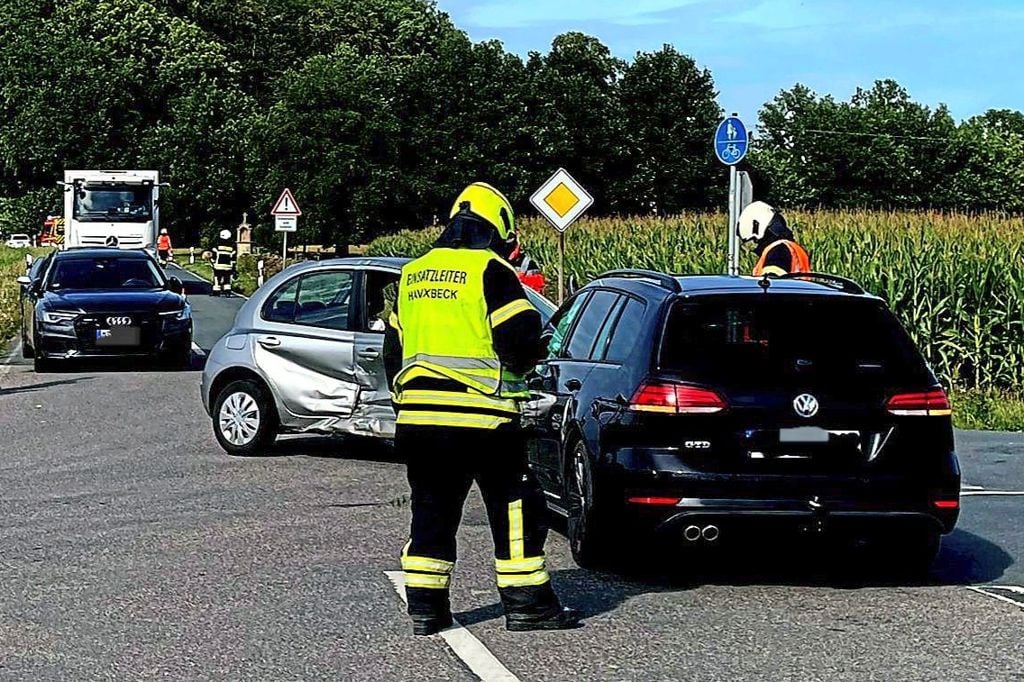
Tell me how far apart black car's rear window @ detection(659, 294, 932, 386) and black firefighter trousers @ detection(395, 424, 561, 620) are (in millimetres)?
1337

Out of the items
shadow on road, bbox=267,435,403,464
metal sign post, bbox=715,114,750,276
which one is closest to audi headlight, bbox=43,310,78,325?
shadow on road, bbox=267,435,403,464

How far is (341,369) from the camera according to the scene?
12.8 meters

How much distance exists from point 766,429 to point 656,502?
0.62 metres

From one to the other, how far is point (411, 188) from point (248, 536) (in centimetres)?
6055

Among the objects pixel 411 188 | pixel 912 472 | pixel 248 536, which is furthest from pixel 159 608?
pixel 411 188

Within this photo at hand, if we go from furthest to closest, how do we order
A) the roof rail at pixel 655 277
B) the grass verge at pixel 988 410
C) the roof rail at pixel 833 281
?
the grass verge at pixel 988 410 → the roof rail at pixel 833 281 → the roof rail at pixel 655 277

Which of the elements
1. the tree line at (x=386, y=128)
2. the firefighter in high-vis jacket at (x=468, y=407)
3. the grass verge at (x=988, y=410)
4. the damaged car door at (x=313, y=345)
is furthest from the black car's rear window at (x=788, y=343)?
the tree line at (x=386, y=128)

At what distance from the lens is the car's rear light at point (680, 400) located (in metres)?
7.97

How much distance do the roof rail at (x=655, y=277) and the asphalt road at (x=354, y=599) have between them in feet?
4.81

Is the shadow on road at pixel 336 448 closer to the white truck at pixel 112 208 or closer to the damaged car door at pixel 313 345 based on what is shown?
the damaged car door at pixel 313 345

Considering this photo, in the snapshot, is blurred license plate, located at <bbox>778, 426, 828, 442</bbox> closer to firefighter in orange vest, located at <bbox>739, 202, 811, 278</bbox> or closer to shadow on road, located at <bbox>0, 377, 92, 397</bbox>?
firefighter in orange vest, located at <bbox>739, 202, 811, 278</bbox>

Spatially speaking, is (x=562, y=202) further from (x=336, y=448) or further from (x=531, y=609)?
(x=531, y=609)

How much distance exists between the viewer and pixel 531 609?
7.09 meters

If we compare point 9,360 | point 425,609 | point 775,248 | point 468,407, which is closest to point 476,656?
point 425,609
